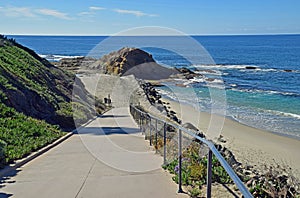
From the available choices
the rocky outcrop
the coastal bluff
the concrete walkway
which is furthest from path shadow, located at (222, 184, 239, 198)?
the rocky outcrop

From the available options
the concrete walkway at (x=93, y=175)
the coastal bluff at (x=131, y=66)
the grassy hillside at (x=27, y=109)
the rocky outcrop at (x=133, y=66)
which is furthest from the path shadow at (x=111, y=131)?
the rocky outcrop at (x=133, y=66)

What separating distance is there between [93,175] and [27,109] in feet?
27.6

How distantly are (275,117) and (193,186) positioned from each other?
21690 millimetres

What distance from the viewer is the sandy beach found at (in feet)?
46.6

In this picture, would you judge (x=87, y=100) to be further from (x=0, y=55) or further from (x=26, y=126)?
(x=26, y=126)

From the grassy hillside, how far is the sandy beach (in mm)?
6754

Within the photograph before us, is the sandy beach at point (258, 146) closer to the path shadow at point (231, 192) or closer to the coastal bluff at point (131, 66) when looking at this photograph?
the path shadow at point (231, 192)

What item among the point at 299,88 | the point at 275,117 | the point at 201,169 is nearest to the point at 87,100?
the point at 275,117

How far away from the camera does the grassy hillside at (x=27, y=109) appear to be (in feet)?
30.2

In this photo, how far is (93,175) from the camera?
646 cm

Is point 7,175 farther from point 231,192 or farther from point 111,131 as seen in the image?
point 111,131

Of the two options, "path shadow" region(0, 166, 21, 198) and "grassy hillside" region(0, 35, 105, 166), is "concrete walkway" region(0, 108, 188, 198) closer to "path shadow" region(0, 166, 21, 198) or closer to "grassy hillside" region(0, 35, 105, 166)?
"path shadow" region(0, 166, 21, 198)

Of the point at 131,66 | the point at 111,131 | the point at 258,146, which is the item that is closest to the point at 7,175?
the point at 111,131

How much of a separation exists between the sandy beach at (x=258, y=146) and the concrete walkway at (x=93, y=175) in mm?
5490
